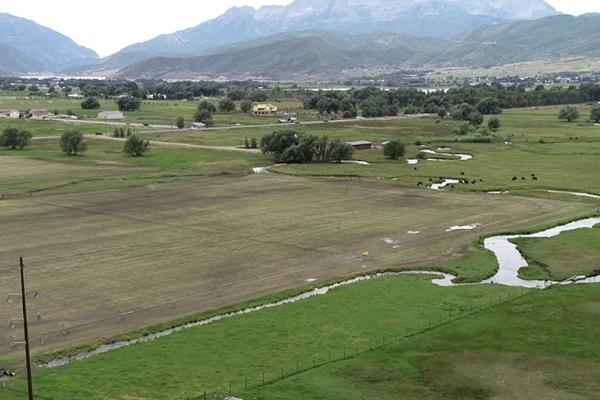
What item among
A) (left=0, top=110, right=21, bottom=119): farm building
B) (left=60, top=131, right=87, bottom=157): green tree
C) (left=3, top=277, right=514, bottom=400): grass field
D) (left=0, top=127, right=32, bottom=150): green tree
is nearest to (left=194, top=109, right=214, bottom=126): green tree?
(left=0, top=127, right=32, bottom=150): green tree

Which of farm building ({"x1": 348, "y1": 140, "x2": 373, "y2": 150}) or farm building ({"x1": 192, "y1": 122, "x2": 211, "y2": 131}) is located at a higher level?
farm building ({"x1": 192, "y1": 122, "x2": 211, "y2": 131})

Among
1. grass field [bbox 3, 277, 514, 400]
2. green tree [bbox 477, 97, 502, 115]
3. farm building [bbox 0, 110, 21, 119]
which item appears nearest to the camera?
grass field [bbox 3, 277, 514, 400]

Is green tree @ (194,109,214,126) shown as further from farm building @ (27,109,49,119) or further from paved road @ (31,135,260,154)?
farm building @ (27,109,49,119)

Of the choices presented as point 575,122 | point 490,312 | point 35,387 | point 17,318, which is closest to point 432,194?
point 490,312

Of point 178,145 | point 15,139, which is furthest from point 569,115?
point 15,139

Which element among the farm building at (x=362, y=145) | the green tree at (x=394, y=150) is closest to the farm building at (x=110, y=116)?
the farm building at (x=362, y=145)

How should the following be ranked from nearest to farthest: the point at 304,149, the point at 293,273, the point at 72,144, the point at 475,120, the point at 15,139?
the point at 293,273, the point at 304,149, the point at 72,144, the point at 15,139, the point at 475,120

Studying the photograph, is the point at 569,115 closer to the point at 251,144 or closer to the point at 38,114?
the point at 251,144
